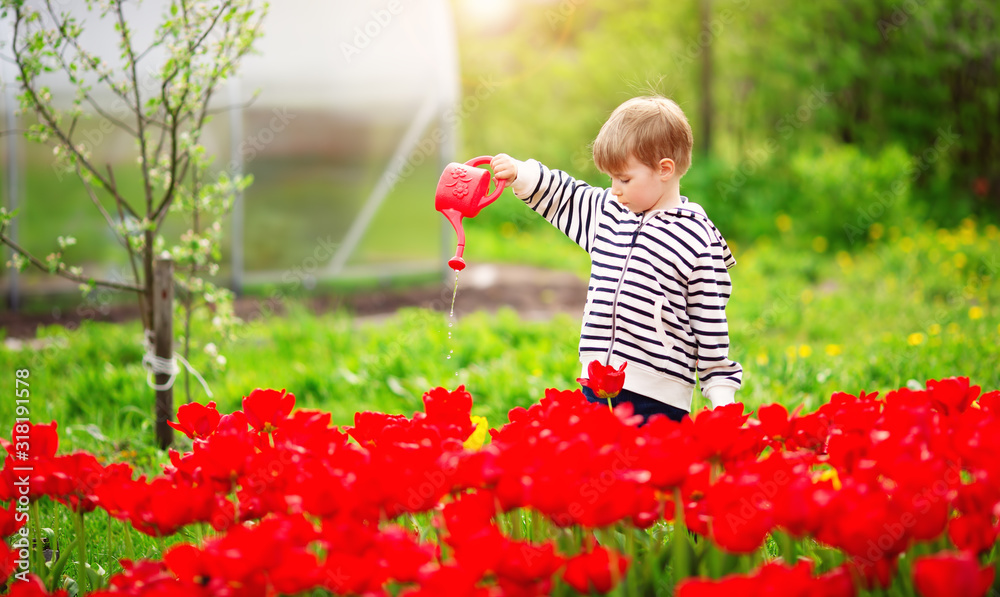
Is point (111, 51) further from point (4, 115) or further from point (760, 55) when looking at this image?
point (760, 55)

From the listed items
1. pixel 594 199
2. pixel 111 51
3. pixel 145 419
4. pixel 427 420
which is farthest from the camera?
pixel 111 51

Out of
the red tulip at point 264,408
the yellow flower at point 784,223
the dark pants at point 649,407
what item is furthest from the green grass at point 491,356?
the yellow flower at point 784,223

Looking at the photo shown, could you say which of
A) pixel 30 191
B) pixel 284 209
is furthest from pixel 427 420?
pixel 284 209

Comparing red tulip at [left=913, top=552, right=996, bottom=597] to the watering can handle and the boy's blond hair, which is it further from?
the watering can handle

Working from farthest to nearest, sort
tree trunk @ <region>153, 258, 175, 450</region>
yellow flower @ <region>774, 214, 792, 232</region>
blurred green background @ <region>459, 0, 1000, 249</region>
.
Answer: yellow flower @ <region>774, 214, 792, 232</region>
blurred green background @ <region>459, 0, 1000, 249</region>
tree trunk @ <region>153, 258, 175, 450</region>

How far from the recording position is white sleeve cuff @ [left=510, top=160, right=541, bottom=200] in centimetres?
219

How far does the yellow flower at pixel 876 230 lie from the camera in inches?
303

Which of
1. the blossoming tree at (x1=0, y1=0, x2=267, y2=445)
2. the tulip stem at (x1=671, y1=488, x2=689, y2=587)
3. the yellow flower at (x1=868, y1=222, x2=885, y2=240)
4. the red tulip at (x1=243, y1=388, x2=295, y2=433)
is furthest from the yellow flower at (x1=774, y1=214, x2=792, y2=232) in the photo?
the tulip stem at (x1=671, y1=488, x2=689, y2=587)

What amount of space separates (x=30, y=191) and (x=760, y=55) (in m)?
8.22

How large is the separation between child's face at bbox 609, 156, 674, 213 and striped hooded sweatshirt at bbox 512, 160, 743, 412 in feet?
0.25

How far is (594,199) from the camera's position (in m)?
2.23

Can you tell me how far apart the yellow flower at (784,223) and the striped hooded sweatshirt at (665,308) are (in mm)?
6808

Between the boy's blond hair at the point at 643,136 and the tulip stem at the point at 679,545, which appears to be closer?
the tulip stem at the point at 679,545

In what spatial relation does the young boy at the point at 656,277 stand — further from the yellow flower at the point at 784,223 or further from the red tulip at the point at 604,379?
the yellow flower at the point at 784,223
